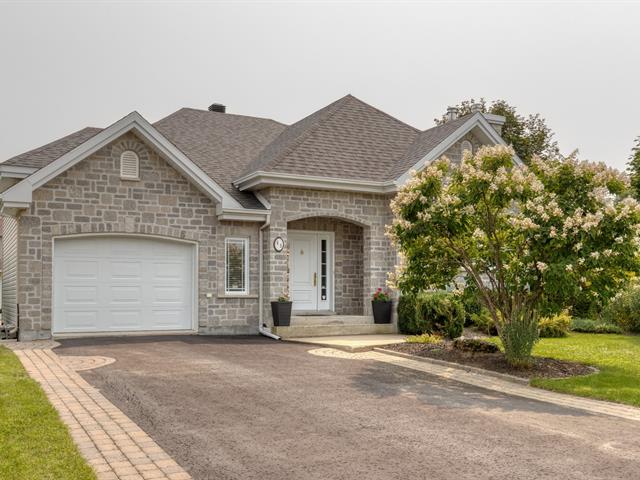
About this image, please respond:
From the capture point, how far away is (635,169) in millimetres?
23828

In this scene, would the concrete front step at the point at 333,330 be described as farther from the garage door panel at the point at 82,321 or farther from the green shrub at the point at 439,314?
the garage door panel at the point at 82,321

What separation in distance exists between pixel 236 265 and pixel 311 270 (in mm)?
2792

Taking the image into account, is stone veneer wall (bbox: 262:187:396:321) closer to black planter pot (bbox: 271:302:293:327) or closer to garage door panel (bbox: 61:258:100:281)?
black planter pot (bbox: 271:302:293:327)

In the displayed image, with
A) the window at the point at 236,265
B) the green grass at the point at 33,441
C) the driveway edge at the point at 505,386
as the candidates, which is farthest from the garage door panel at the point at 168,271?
the green grass at the point at 33,441

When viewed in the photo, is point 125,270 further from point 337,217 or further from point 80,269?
point 337,217

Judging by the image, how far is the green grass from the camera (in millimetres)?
5309

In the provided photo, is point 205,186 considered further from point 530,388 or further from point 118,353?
point 530,388

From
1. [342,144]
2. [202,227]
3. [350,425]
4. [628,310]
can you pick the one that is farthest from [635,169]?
[350,425]

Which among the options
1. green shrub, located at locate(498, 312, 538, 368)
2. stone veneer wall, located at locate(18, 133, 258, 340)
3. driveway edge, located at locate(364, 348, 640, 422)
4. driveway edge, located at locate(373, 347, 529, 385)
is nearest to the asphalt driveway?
driveway edge, located at locate(364, 348, 640, 422)

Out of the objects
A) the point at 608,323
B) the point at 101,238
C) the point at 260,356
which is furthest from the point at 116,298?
the point at 608,323

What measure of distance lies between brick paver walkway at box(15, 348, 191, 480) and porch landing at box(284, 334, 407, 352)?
618cm

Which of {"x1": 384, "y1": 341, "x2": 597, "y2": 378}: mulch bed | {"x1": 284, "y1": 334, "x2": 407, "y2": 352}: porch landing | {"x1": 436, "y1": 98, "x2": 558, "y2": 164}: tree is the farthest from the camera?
{"x1": 436, "y1": 98, "x2": 558, "y2": 164}: tree

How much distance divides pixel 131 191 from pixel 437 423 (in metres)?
11.1

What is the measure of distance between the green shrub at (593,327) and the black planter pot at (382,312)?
572 cm
